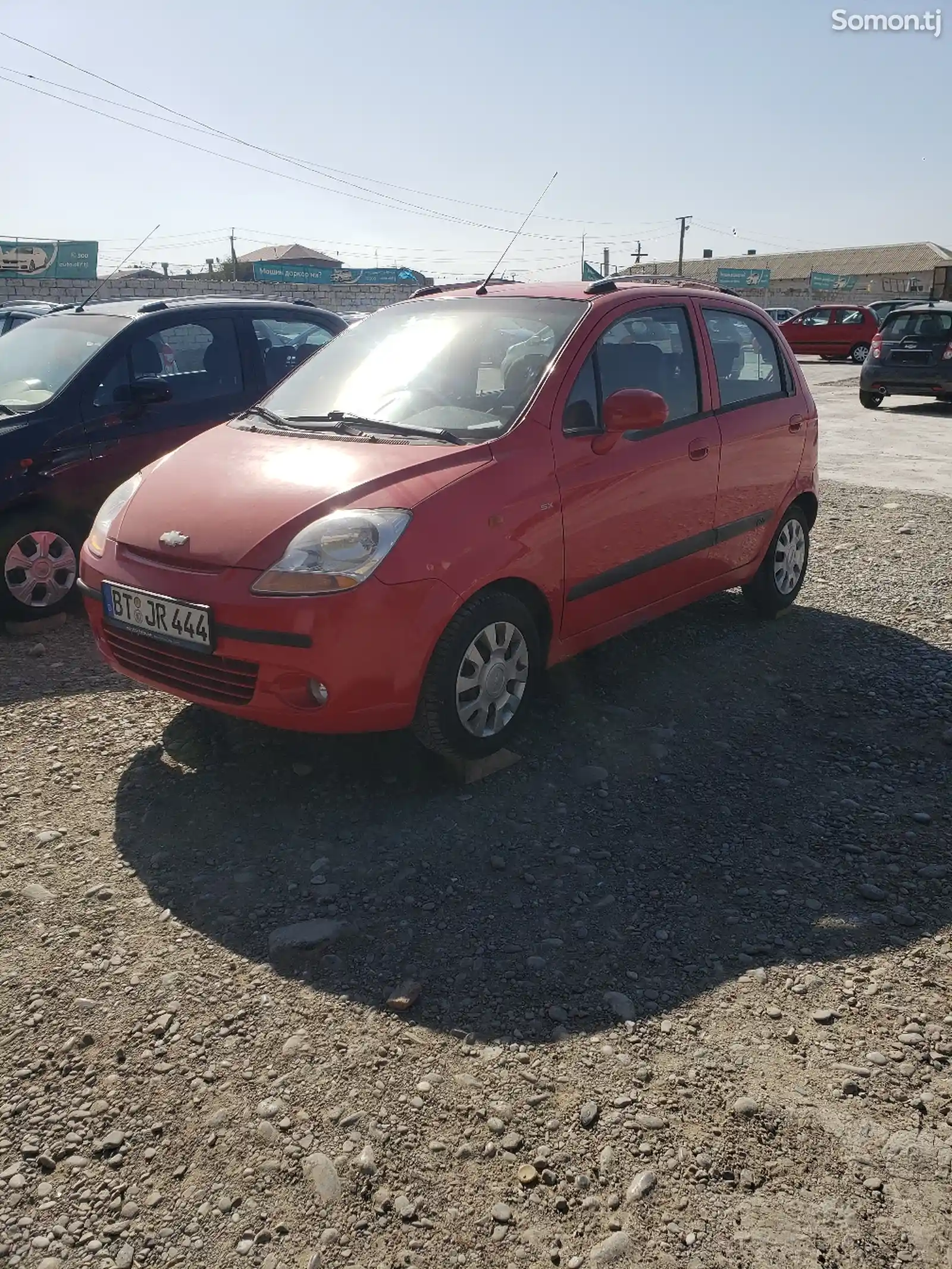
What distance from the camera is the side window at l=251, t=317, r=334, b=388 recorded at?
674 cm

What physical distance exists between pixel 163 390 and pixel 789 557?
12.2ft

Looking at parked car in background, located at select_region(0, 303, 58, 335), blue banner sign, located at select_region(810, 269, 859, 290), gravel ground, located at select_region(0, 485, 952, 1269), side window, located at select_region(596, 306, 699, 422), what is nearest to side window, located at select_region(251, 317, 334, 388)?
side window, located at select_region(596, 306, 699, 422)

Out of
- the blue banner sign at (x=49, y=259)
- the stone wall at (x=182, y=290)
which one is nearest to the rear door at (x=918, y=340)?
the stone wall at (x=182, y=290)

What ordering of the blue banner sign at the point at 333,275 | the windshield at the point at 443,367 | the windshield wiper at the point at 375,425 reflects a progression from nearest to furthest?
the windshield wiper at the point at 375,425 < the windshield at the point at 443,367 < the blue banner sign at the point at 333,275

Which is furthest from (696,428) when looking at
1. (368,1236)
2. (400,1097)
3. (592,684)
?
(368,1236)

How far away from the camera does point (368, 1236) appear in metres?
2.05

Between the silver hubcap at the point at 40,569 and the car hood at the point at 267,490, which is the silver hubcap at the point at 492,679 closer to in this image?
the car hood at the point at 267,490

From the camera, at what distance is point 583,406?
13.9ft

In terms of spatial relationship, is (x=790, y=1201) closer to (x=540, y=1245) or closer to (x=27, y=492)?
(x=540, y=1245)

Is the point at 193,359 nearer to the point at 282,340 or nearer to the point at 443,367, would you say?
the point at 282,340

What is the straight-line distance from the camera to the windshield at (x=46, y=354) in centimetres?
598

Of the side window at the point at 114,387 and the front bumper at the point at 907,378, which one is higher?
the side window at the point at 114,387

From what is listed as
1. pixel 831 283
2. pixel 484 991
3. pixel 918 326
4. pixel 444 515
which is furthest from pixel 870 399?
pixel 831 283

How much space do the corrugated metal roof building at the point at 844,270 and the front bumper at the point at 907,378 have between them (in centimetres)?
4013
